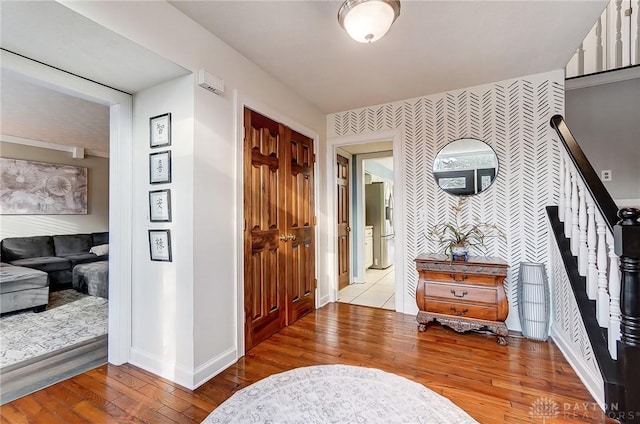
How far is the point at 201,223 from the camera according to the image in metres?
2.02

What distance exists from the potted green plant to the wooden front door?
4.89 ft

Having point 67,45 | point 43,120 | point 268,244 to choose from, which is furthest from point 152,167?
point 43,120

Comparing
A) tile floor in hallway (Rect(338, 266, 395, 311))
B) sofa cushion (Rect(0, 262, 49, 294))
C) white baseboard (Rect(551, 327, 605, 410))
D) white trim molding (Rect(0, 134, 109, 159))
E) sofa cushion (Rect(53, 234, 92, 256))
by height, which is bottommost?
tile floor in hallway (Rect(338, 266, 395, 311))

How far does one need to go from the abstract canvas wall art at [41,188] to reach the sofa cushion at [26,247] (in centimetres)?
46

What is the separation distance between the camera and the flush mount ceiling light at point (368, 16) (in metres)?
1.56

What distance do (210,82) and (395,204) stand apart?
7.72 ft

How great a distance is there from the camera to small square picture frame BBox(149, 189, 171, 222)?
80.9 inches

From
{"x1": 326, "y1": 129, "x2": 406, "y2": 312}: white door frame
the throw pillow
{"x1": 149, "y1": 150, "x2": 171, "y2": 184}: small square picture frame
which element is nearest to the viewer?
{"x1": 149, "y1": 150, "x2": 171, "y2": 184}: small square picture frame

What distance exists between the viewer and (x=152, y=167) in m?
2.14

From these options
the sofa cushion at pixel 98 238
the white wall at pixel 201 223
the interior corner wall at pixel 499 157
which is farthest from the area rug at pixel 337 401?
→ the sofa cushion at pixel 98 238

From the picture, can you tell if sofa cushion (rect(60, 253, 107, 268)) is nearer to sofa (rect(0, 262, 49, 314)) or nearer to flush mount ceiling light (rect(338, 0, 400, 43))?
sofa (rect(0, 262, 49, 314))

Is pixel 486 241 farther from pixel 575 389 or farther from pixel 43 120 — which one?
pixel 43 120

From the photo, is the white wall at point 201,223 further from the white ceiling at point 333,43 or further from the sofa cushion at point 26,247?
the sofa cushion at point 26,247

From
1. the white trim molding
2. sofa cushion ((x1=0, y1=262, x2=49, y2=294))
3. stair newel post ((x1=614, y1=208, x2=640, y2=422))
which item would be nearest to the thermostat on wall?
stair newel post ((x1=614, y1=208, x2=640, y2=422))
